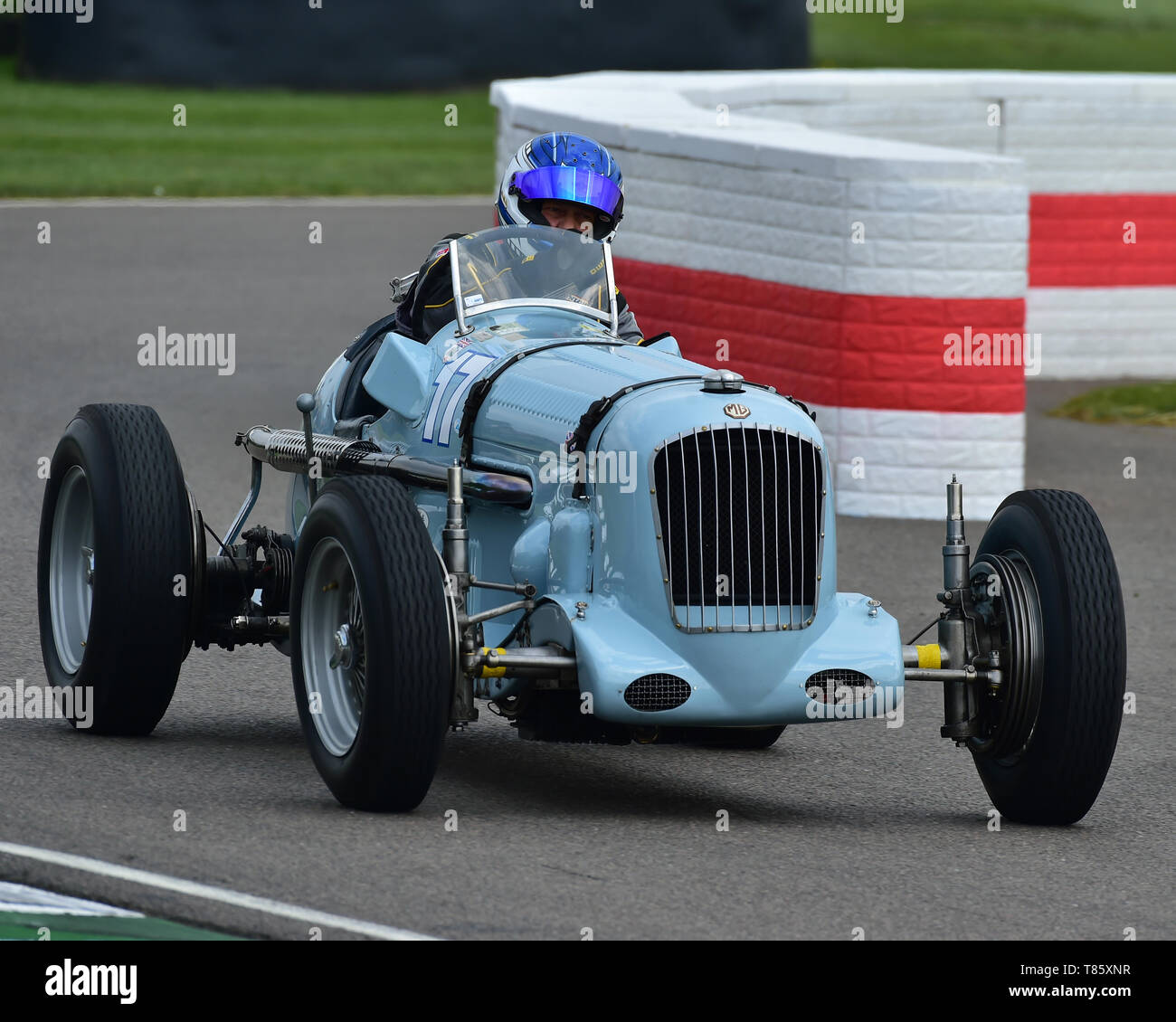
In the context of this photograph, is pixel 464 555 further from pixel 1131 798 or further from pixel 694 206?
pixel 694 206

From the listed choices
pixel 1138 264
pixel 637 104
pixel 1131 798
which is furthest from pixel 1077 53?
pixel 1131 798

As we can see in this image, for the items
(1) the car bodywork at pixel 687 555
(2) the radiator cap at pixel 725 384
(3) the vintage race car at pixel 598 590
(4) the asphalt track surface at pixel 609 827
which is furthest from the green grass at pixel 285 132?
(2) the radiator cap at pixel 725 384

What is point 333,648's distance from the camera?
696cm

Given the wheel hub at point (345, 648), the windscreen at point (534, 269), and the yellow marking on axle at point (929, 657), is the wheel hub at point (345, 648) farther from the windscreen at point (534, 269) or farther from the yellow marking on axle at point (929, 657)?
the yellow marking on axle at point (929, 657)

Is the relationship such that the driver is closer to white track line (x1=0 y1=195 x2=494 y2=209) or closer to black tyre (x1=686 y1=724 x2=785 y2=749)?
black tyre (x1=686 y1=724 x2=785 y2=749)

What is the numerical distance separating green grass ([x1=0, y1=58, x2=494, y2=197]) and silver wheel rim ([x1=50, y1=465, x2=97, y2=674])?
1764 centimetres

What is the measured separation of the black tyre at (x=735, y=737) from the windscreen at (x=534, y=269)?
4.83 feet

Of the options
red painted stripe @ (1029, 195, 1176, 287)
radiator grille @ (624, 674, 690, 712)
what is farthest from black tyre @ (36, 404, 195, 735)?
red painted stripe @ (1029, 195, 1176, 287)

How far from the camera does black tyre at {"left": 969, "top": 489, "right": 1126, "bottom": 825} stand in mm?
6715

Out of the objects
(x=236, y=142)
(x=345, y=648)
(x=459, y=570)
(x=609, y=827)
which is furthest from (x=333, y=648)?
(x=236, y=142)

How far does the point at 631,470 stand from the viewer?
6.63 m

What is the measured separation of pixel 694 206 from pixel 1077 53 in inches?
1321

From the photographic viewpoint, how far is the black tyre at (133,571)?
7.48 meters
